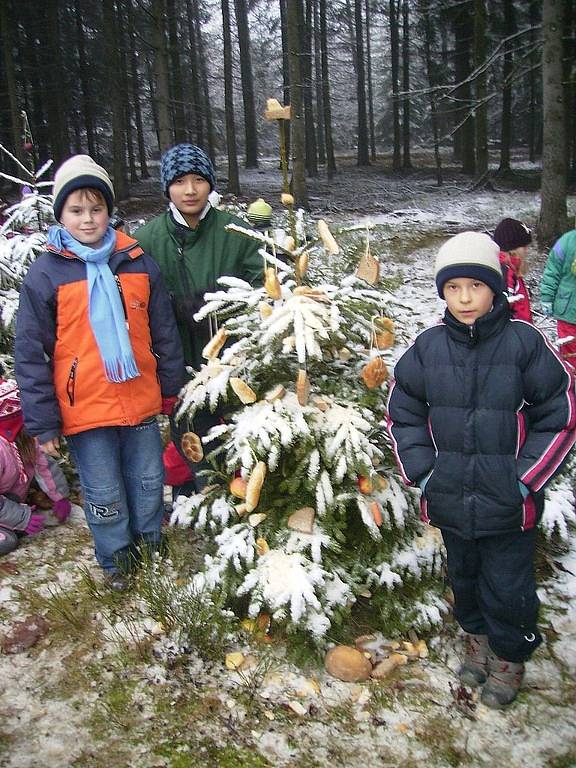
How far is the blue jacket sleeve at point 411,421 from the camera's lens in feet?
7.84

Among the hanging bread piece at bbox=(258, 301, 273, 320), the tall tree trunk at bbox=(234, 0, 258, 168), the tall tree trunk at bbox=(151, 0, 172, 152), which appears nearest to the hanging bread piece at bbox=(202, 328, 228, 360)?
the hanging bread piece at bbox=(258, 301, 273, 320)

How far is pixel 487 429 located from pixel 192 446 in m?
1.60

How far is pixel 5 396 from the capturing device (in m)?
3.87

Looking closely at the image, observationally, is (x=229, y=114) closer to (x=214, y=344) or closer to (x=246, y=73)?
(x=246, y=73)

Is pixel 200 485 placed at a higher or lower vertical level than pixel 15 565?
higher

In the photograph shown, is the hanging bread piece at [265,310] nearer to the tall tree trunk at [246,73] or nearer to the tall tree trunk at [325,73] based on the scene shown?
the tall tree trunk at [325,73]

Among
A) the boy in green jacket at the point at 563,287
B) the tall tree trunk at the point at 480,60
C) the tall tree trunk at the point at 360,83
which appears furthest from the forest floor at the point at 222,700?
the tall tree trunk at the point at 360,83

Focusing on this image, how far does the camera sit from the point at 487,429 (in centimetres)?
223

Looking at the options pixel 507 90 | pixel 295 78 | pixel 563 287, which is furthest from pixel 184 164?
pixel 507 90

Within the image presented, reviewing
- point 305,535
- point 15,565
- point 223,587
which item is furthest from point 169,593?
point 15,565

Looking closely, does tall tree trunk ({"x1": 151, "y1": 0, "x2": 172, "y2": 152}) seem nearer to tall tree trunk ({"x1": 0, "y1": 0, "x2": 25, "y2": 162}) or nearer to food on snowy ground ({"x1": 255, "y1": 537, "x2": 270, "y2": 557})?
tall tree trunk ({"x1": 0, "y1": 0, "x2": 25, "y2": 162})

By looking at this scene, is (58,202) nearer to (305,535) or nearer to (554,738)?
(305,535)

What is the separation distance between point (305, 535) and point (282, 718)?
75 cm

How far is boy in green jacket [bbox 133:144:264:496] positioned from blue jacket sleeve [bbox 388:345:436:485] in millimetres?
1177
